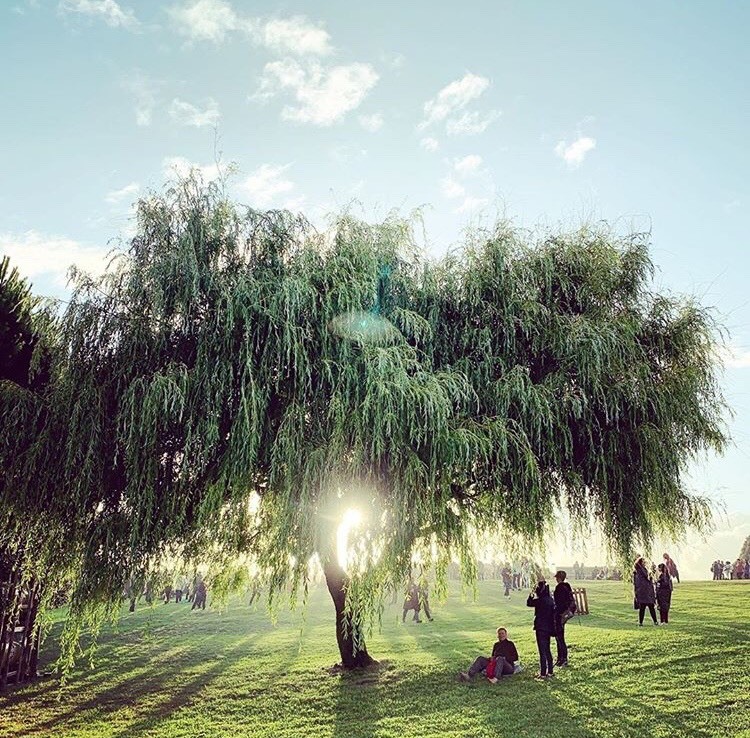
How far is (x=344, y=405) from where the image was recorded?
9.59 meters

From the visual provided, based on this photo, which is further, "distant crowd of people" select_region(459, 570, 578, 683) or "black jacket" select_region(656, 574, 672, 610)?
"black jacket" select_region(656, 574, 672, 610)

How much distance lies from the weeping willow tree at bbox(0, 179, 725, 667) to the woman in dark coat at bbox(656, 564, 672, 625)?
6.95m

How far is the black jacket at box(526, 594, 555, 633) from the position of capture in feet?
39.3

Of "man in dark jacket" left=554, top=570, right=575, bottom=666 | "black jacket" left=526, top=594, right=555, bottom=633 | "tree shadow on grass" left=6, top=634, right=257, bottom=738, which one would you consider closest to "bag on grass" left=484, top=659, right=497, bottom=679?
"black jacket" left=526, top=594, right=555, bottom=633

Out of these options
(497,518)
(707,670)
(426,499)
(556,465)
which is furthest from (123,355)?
(707,670)

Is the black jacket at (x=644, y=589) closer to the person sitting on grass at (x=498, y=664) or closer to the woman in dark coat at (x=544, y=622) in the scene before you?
the person sitting on grass at (x=498, y=664)

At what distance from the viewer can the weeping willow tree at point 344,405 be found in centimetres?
955

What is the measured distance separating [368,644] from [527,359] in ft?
37.6

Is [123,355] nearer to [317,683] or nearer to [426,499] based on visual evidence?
→ [426,499]

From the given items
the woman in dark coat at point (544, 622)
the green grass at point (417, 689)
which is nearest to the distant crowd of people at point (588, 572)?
the green grass at point (417, 689)

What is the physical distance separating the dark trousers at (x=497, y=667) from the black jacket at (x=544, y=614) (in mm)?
1223

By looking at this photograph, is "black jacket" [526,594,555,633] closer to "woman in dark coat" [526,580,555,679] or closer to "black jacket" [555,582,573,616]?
"woman in dark coat" [526,580,555,679]

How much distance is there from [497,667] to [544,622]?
150cm

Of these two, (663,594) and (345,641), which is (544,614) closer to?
(345,641)
